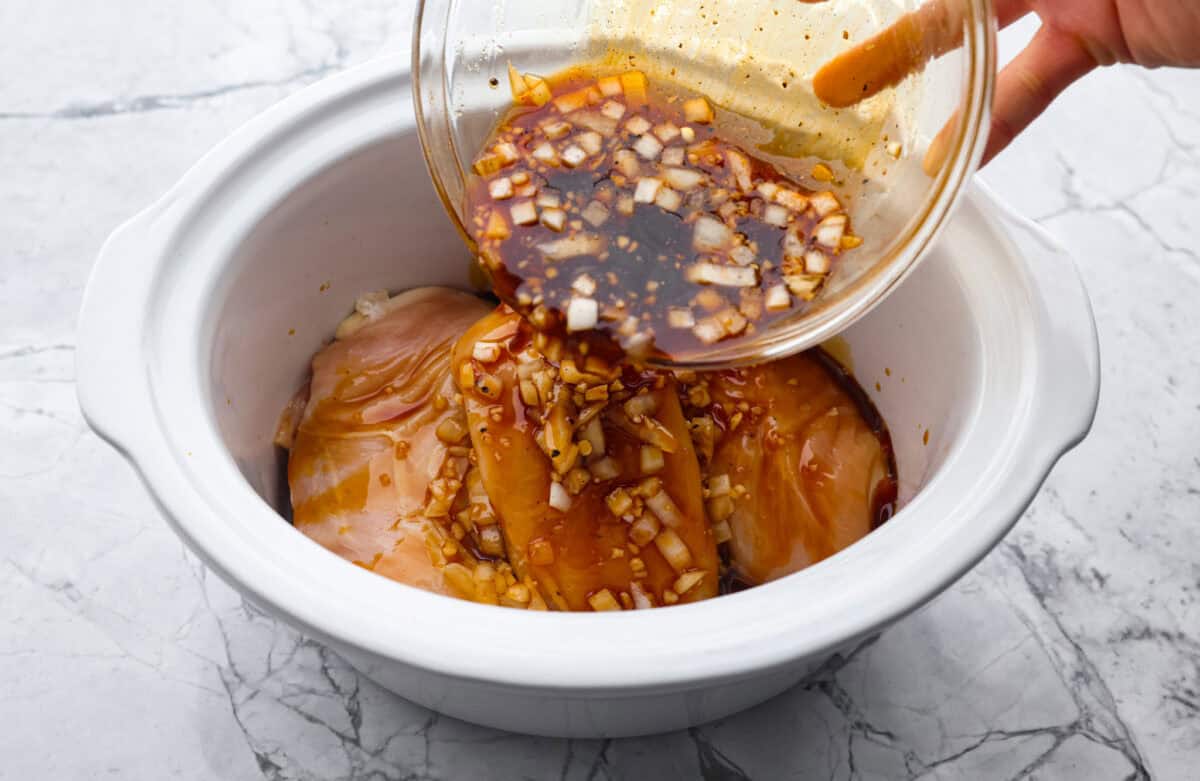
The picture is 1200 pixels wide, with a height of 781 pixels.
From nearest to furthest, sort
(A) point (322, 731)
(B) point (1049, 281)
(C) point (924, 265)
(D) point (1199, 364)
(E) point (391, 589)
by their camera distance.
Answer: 1. (E) point (391, 589)
2. (B) point (1049, 281)
3. (C) point (924, 265)
4. (A) point (322, 731)
5. (D) point (1199, 364)

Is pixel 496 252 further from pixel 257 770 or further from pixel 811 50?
pixel 257 770

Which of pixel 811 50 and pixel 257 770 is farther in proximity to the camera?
pixel 257 770

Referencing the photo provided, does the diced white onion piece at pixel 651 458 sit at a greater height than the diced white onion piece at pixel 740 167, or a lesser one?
lesser

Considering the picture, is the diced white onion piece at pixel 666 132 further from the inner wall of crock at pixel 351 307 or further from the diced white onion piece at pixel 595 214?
the inner wall of crock at pixel 351 307

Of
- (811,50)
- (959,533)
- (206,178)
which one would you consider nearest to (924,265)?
(811,50)

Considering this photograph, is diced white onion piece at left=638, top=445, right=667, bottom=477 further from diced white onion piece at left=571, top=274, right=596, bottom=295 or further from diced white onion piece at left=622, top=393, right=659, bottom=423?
diced white onion piece at left=571, top=274, right=596, bottom=295

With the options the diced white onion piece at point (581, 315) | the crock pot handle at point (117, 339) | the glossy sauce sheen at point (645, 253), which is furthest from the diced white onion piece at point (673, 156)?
the crock pot handle at point (117, 339)

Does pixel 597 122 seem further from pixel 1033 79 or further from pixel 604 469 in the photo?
pixel 1033 79
